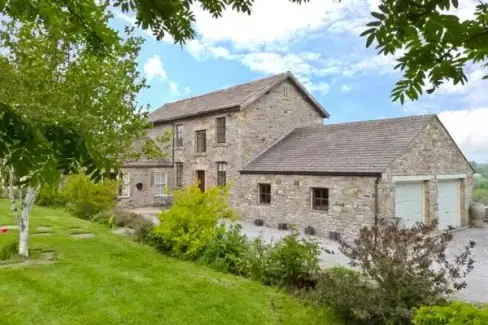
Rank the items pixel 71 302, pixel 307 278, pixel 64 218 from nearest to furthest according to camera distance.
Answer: pixel 71 302 → pixel 307 278 → pixel 64 218

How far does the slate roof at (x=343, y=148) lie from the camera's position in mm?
14836

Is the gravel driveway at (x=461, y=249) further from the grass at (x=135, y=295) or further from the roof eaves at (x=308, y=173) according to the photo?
the roof eaves at (x=308, y=173)

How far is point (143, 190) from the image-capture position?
24250 millimetres

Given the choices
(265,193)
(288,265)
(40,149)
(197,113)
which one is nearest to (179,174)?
(197,113)

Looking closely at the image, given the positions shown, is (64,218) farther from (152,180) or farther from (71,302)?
(71,302)

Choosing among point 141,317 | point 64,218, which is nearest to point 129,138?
point 141,317

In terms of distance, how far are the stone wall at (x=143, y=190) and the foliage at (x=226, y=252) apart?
46.5 feet

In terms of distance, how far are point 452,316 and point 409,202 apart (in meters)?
11.6

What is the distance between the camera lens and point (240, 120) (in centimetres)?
2002

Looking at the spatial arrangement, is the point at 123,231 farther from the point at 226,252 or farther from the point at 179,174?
the point at 179,174

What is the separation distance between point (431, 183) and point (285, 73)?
9896mm

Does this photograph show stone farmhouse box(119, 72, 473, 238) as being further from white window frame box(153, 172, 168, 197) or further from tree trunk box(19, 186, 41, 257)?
tree trunk box(19, 186, 41, 257)

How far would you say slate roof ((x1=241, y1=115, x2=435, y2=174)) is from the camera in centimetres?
1484

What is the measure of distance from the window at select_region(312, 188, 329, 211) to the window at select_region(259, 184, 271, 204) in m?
2.79
